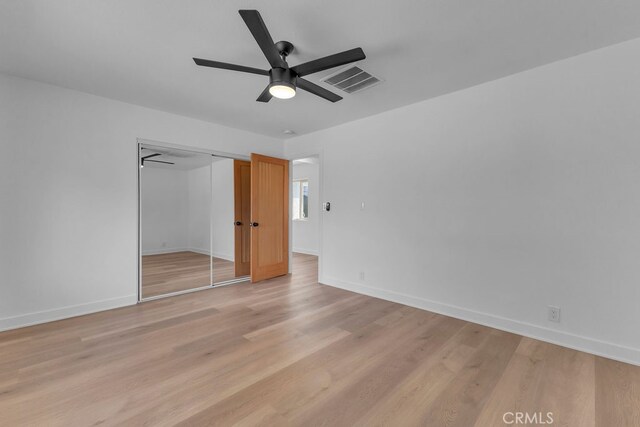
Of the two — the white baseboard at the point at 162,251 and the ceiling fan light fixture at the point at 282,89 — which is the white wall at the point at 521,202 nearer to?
the ceiling fan light fixture at the point at 282,89

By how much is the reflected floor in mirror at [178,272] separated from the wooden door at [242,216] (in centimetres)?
30

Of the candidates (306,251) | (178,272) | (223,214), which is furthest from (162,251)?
(306,251)

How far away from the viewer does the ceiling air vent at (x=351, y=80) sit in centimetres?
269

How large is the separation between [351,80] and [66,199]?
136 inches

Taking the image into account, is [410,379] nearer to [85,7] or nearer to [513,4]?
[513,4]

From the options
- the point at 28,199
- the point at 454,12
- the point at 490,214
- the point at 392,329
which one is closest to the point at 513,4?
the point at 454,12

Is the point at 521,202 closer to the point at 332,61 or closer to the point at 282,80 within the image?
the point at 332,61

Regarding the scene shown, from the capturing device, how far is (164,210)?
5086mm

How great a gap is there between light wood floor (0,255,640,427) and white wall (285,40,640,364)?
1.26 ft

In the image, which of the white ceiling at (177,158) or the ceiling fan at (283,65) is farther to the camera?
the white ceiling at (177,158)

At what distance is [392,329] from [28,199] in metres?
4.10

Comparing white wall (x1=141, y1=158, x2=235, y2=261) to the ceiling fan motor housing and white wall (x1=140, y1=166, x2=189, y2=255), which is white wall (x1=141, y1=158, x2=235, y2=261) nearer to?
white wall (x1=140, y1=166, x2=189, y2=255)

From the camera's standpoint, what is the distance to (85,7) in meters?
1.89

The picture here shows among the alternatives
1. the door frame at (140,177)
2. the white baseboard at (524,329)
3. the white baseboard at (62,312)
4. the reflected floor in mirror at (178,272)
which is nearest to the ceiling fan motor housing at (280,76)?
the door frame at (140,177)
